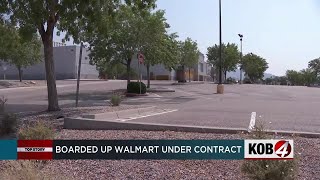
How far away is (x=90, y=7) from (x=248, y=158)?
10196mm

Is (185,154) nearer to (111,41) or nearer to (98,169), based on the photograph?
(98,169)

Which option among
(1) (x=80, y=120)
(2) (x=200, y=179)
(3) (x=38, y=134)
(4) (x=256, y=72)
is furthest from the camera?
(4) (x=256, y=72)

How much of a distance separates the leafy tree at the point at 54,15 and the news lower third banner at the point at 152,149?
842 centimetres

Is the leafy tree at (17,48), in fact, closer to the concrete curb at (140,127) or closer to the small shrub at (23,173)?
the concrete curb at (140,127)

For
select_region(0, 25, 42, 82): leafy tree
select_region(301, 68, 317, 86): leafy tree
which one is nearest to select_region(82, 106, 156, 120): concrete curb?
select_region(0, 25, 42, 82): leafy tree

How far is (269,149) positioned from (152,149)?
1.45m

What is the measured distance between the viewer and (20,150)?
586cm

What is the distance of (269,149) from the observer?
5426 mm

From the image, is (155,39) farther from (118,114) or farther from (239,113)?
(118,114)

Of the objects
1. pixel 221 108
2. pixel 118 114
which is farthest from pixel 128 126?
pixel 221 108

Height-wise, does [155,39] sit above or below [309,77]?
above

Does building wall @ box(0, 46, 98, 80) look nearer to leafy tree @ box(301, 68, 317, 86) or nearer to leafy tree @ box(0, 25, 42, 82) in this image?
leafy tree @ box(0, 25, 42, 82)

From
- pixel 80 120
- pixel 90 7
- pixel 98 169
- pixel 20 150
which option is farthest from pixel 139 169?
pixel 90 7

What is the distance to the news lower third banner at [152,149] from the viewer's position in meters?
5.45
